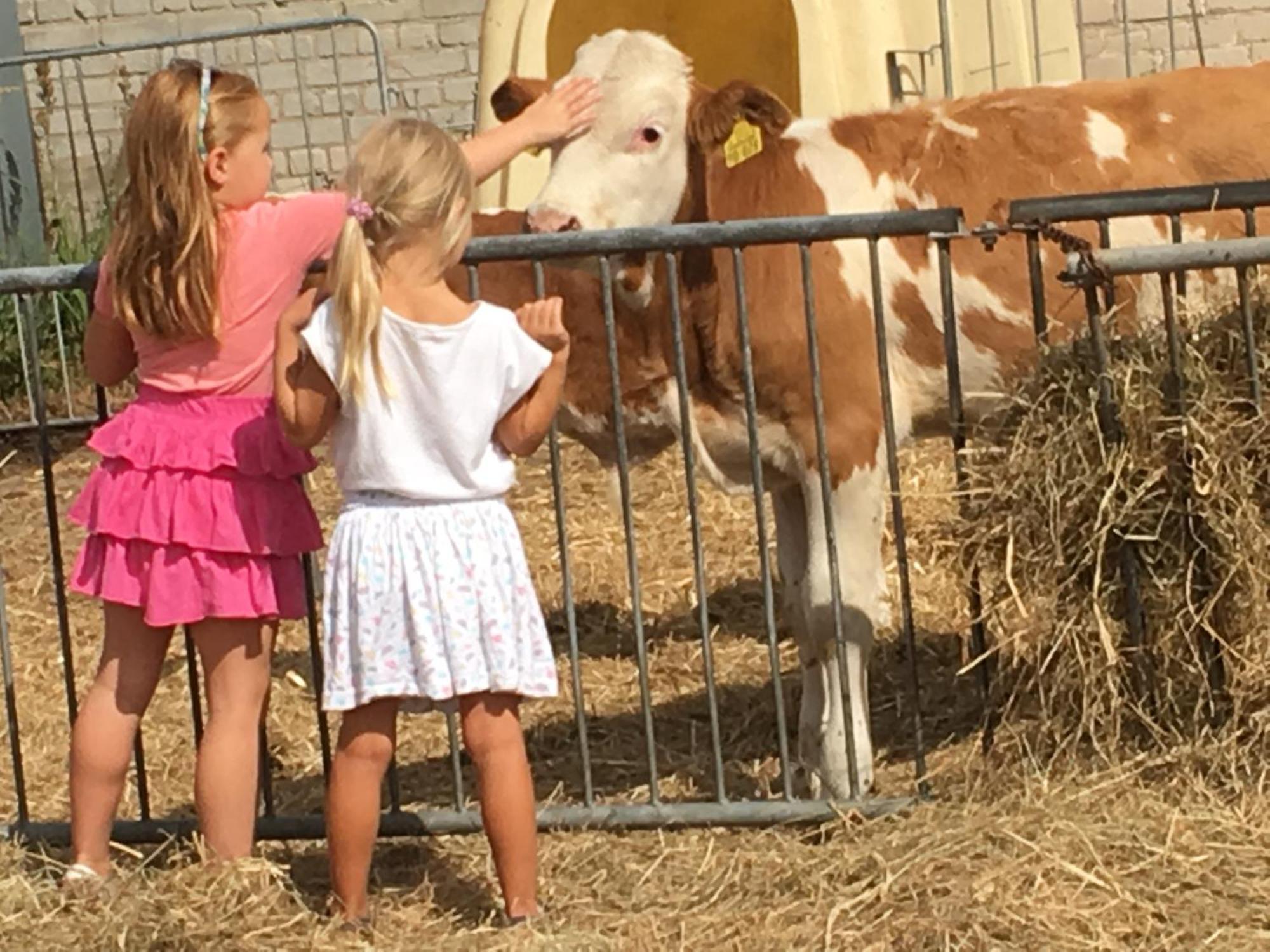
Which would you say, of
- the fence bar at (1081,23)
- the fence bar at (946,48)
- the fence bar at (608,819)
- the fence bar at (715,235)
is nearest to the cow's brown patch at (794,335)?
the fence bar at (715,235)

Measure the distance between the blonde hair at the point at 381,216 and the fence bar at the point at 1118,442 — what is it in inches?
49.3

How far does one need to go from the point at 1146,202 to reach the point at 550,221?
1.52 meters

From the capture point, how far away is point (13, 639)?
23.1 feet

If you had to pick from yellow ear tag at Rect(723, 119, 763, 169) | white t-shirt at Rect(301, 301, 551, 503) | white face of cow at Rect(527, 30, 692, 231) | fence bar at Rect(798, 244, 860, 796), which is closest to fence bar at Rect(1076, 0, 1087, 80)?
white face of cow at Rect(527, 30, 692, 231)

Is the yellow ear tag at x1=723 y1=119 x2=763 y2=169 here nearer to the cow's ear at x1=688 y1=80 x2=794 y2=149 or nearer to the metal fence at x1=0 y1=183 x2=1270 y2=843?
the cow's ear at x1=688 y1=80 x2=794 y2=149

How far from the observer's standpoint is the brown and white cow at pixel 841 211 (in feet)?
16.7

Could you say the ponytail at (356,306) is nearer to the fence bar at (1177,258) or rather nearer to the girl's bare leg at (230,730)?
the girl's bare leg at (230,730)

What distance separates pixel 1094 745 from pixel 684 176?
1965mm

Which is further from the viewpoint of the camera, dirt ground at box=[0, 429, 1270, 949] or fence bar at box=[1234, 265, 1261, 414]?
fence bar at box=[1234, 265, 1261, 414]

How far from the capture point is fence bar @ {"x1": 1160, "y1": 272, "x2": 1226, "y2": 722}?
4.08 m

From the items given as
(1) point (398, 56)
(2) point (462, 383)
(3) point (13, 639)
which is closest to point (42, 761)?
(3) point (13, 639)

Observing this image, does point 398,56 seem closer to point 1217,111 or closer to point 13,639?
point 13,639

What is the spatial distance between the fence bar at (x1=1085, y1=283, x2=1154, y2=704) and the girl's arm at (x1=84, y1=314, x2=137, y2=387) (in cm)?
182

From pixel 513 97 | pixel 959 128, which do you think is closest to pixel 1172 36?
pixel 959 128
